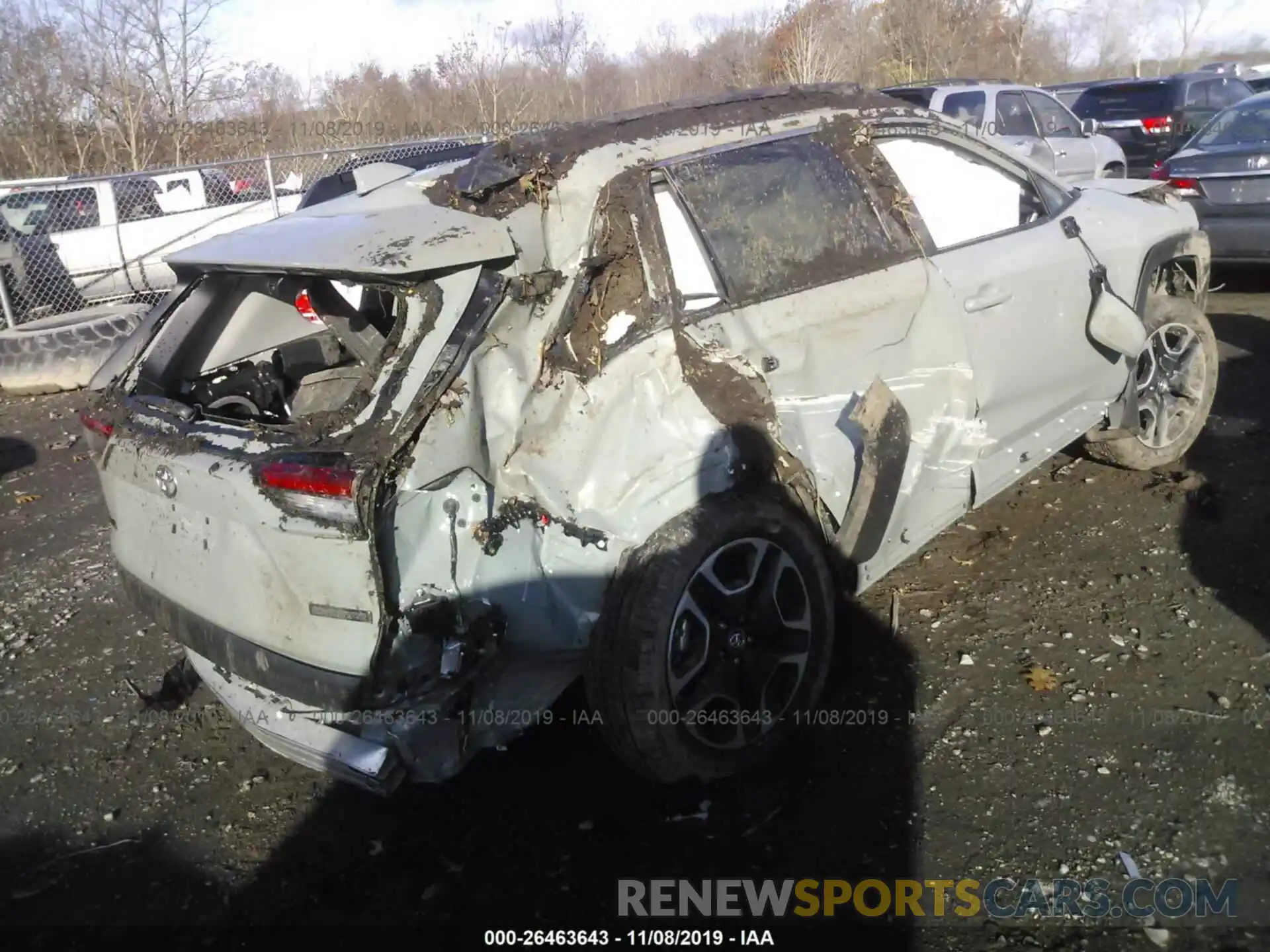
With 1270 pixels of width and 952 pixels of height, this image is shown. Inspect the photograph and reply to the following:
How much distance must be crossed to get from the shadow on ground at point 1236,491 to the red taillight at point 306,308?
3786 millimetres

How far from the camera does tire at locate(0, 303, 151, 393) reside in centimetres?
841

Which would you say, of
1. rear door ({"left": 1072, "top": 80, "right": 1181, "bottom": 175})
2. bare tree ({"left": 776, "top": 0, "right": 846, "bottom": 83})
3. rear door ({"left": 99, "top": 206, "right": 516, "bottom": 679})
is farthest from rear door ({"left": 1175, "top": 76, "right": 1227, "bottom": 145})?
rear door ({"left": 99, "top": 206, "right": 516, "bottom": 679})

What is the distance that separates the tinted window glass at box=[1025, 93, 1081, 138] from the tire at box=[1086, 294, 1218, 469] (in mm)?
7538

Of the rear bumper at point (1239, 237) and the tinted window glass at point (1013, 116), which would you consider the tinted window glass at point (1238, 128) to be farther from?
the tinted window glass at point (1013, 116)

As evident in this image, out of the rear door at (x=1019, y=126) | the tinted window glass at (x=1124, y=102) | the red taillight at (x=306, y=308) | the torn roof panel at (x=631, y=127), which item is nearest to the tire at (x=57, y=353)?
the red taillight at (x=306, y=308)

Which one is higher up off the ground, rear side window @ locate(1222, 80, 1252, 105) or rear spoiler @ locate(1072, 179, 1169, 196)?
rear side window @ locate(1222, 80, 1252, 105)

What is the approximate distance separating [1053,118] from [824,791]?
11.0 meters

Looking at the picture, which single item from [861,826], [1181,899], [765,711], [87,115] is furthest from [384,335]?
[87,115]

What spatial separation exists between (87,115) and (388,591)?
63.0 feet

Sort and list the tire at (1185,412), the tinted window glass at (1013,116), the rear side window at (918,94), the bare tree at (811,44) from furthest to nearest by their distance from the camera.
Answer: the bare tree at (811,44)
the tinted window glass at (1013,116)
the rear side window at (918,94)
the tire at (1185,412)

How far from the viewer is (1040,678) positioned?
343 cm

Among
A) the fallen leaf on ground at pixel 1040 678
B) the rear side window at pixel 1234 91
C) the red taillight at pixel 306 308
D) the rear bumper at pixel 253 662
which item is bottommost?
the fallen leaf on ground at pixel 1040 678

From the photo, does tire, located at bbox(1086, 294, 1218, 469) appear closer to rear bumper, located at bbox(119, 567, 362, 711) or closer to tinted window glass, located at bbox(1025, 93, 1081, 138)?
rear bumper, located at bbox(119, 567, 362, 711)

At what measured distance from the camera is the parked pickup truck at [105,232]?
427 inches
